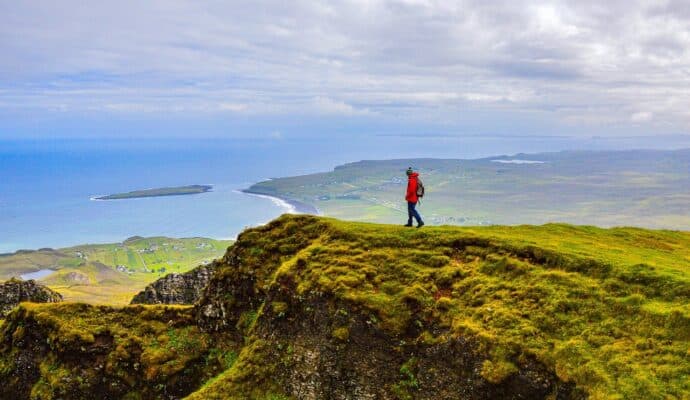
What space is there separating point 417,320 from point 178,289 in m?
36.1

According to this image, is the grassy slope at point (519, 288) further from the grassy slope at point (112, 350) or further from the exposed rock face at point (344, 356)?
the grassy slope at point (112, 350)

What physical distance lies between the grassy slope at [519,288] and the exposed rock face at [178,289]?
2357 cm

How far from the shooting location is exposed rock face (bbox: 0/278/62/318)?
55.5m

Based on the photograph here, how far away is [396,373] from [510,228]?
13185mm

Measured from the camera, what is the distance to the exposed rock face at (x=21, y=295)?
55.5 metres

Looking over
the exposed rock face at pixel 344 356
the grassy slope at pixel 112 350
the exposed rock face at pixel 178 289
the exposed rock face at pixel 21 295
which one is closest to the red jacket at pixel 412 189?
Answer: the exposed rock face at pixel 344 356

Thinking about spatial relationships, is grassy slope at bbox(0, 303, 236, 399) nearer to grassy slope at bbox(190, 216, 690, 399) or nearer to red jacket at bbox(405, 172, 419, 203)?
grassy slope at bbox(190, 216, 690, 399)

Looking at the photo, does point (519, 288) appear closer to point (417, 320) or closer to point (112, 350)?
point (417, 320)

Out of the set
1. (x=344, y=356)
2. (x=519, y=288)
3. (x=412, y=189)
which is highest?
(x=412, y=189)

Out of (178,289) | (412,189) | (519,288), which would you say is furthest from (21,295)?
(519,288)

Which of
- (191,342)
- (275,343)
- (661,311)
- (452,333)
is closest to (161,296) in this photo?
(191,342)

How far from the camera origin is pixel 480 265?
2738 cm

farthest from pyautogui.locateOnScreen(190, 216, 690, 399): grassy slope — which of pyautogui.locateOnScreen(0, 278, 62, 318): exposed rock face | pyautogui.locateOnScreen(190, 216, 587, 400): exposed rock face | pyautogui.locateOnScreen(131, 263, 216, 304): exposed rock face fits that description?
pyautogui.locateOnScreen(0, 278, 62, 318): exposed rock face

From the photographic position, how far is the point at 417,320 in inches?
1001
